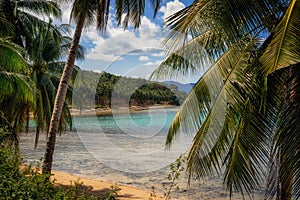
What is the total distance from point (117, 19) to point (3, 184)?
5.23 metres

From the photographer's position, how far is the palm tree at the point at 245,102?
323cm

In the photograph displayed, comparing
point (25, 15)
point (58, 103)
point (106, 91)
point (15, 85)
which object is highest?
point (25, 15)

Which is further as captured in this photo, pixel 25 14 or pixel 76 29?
pixel 25 14

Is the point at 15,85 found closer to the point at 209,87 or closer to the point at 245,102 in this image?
the point at 209,87

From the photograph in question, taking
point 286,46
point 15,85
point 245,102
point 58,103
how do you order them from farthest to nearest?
point 15,85
point 58,103
point 245,102
point 286,46

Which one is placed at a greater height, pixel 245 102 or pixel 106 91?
pixel 106 91

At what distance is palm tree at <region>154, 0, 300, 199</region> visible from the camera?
3.23 m

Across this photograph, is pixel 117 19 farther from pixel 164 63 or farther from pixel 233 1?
pixel 233 1

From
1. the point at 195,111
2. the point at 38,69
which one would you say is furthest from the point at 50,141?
the point at 38,69

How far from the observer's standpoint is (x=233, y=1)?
394cm

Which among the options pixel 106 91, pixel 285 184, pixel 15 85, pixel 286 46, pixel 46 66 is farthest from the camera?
pixel 106 91

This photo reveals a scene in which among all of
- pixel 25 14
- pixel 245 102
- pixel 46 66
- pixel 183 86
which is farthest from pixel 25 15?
pixel 245 102

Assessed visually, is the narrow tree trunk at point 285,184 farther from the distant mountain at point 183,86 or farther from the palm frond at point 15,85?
the palm frond at point 15,85

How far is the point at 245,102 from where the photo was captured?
3854mm
